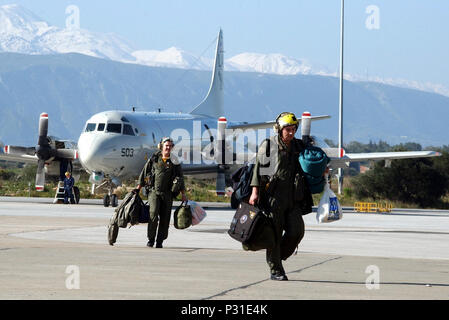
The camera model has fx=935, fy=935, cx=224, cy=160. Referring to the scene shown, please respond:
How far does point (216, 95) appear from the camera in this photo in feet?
161

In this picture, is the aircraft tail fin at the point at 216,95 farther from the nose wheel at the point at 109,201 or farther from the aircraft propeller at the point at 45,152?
the nose wheel at the point at 109,201

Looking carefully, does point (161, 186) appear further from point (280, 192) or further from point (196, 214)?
point (280, 192)

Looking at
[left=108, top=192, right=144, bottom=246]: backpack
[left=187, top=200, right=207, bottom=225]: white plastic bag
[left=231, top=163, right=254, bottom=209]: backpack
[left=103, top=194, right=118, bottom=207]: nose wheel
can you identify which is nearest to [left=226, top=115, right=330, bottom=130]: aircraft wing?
[left=103, top=194, right=118, bottom=207]: nose wheel

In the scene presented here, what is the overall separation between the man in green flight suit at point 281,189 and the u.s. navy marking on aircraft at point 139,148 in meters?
22.6

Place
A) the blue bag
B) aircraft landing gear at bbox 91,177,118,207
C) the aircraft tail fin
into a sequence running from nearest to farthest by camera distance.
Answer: the blue bag < aircraft landing gear at bbox 91,177,118,207 < the aircraft tail fin

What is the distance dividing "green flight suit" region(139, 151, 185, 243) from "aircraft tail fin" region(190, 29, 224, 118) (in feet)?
95.7

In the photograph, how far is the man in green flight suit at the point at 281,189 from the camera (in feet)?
37.7

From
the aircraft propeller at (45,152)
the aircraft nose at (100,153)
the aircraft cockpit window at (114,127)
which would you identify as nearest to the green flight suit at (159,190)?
the aircraft nose at (100,153)

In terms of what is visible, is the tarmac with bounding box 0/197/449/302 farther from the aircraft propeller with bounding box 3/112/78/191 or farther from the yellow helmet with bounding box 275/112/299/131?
the aircraft propeller with bounding box 3/112/78/191

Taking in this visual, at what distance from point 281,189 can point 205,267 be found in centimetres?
192

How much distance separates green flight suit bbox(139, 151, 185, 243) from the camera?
53.6ft

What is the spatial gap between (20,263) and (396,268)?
530 centimetres
